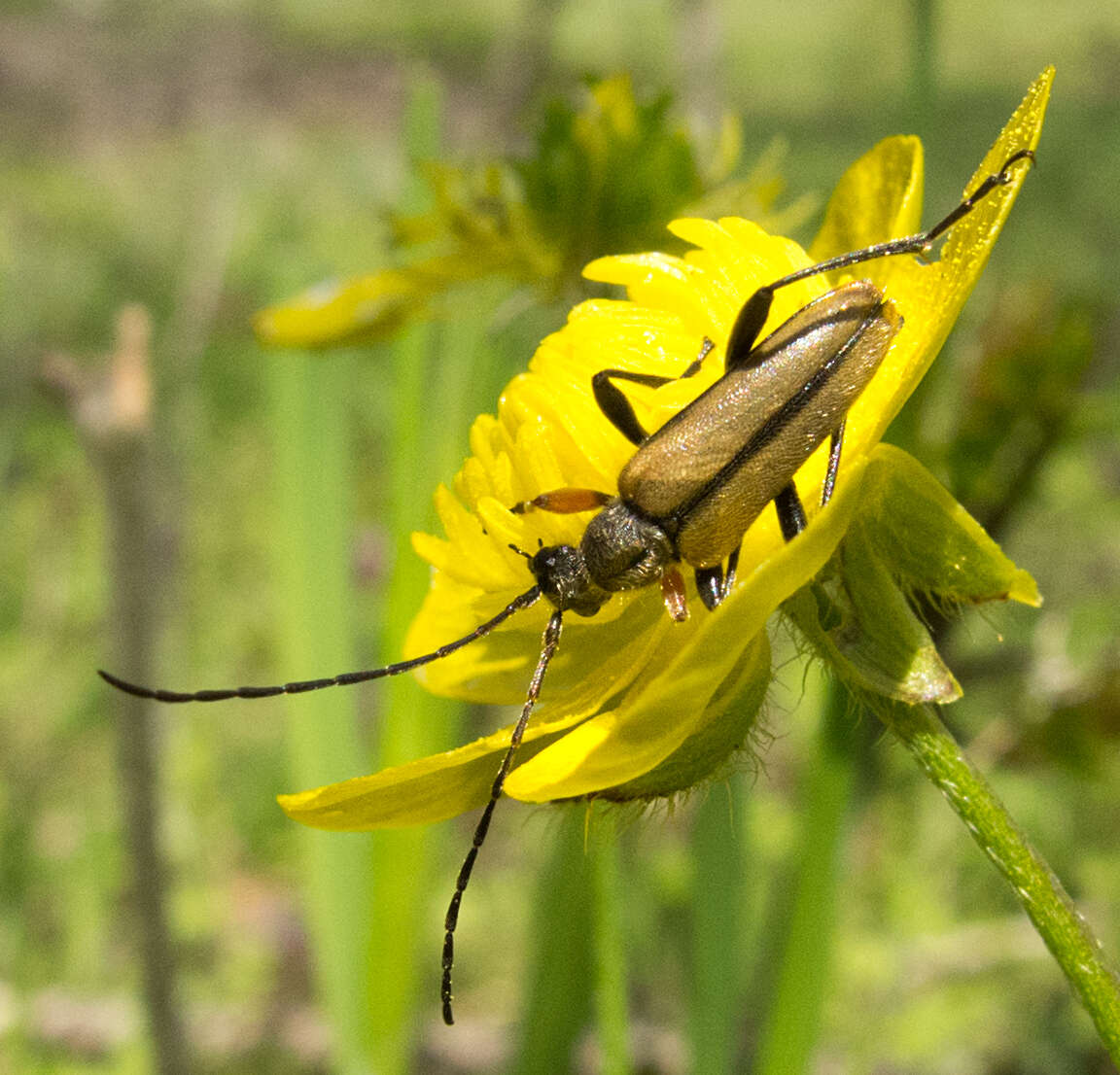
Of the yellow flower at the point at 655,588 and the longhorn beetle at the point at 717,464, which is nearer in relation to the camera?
the yellow flower at the point at 655,588

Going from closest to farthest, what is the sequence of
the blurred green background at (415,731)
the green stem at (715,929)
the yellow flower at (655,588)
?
the yellow flower at (655,588) → the green stem at (715,929) → the blurred green background at (415,731)

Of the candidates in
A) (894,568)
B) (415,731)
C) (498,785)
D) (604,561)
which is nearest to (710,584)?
(604,561)

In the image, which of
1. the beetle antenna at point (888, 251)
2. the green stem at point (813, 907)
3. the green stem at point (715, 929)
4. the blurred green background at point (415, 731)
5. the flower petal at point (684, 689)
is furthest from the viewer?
the blurred green background at point (415, 731)

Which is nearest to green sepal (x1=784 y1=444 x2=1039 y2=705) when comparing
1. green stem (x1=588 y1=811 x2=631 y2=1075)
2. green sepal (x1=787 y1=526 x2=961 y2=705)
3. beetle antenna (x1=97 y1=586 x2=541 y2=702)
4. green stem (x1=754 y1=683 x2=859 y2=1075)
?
green sepal (x1=787 y1=526 x2=961 y2=705)

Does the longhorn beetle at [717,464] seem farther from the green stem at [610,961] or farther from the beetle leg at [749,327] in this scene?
the green stem at [610,961]

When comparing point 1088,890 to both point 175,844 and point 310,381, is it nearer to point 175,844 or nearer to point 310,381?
point 310,381

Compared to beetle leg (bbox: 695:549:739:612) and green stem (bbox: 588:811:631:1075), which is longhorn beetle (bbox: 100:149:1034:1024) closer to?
beetle leg (bbox: 695:549:739:612)

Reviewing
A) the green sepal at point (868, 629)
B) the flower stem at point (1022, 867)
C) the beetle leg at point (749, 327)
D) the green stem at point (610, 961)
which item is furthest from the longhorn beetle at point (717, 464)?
the green stem at point (610, 961)

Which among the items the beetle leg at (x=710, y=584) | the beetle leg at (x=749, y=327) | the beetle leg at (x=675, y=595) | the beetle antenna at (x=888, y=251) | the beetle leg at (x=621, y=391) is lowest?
the beetle leg at (x=675, y=595)
